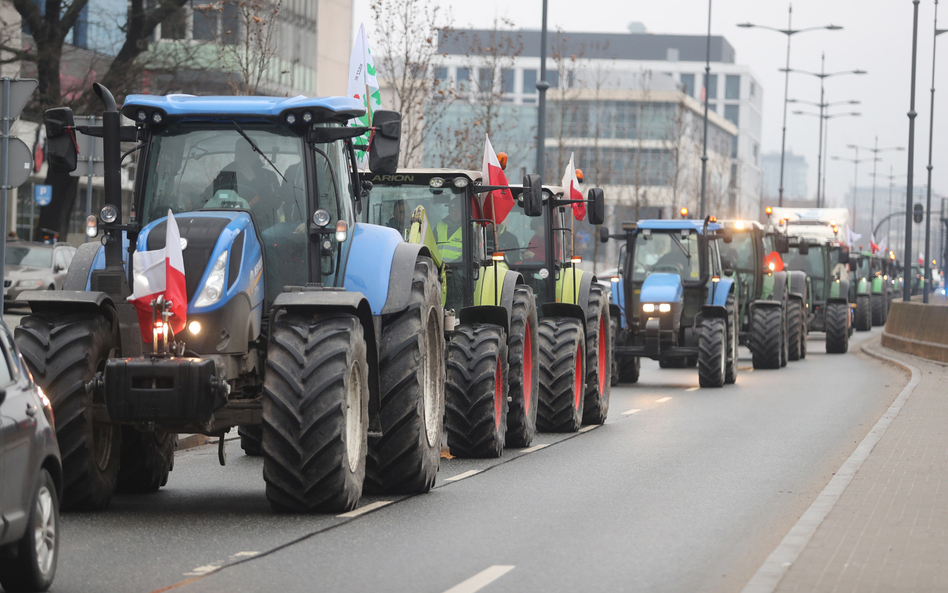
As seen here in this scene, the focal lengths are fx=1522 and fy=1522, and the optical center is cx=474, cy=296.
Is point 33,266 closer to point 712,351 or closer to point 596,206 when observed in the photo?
point 712,351

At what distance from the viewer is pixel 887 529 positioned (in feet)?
31.0

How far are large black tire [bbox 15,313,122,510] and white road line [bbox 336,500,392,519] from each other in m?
1.63

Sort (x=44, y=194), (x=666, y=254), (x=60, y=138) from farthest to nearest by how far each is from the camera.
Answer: (x=44, y=194), (x=666, y=254), (x=60, y=138)

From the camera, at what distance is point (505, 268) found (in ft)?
52.1

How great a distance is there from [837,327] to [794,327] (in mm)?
4794

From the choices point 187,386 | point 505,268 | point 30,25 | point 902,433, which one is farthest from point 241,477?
point 30,25

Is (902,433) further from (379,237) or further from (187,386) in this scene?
(187,386)

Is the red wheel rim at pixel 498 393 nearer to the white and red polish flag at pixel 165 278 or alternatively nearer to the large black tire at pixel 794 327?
the white and red polish flag at pixel 165 278

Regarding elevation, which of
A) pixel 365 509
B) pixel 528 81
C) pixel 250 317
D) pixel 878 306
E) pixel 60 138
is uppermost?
pixel 528 81

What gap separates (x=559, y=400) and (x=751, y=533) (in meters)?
6.91

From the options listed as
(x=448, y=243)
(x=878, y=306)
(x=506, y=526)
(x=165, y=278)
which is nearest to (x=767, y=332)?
(x=448, y=243)

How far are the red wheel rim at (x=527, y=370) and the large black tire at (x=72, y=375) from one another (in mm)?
5795

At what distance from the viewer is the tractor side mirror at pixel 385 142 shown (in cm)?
1039

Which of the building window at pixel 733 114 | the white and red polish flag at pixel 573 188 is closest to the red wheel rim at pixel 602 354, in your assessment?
the white and red polish flag at pixel 573 188
